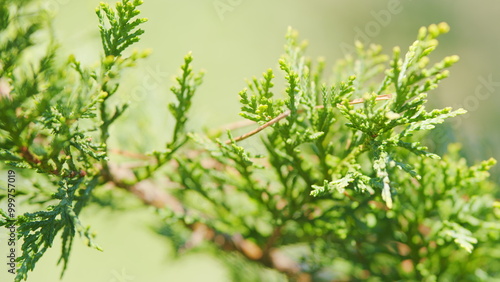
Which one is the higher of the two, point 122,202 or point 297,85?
point 297,85

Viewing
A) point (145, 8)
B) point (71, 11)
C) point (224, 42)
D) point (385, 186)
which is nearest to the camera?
point (385, 186)

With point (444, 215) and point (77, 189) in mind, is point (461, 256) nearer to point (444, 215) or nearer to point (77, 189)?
point (444, 215)

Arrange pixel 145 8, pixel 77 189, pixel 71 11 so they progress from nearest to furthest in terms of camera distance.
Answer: pixel 77 189 → pixel 71 11 → pixel 145 8

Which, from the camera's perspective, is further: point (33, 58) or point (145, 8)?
point (145, 8)

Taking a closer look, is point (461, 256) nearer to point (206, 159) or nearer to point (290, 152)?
point (290, 152)

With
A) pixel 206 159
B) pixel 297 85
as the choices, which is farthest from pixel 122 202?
pixel 297 85

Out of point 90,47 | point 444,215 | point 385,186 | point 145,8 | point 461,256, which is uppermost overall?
point 145,8
